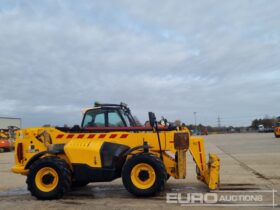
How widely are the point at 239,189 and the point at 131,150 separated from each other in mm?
2994

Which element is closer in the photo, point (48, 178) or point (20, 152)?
point (48, 178)

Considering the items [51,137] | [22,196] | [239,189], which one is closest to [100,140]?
[51,137]

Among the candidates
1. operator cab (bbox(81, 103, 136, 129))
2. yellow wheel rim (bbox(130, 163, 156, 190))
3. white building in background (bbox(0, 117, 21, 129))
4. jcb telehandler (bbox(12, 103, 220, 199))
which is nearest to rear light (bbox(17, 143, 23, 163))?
jcb telehandler (bbox(12, 103, 220, 199))

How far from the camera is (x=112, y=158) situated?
9.86m

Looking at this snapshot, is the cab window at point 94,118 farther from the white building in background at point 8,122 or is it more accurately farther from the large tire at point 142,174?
the white building in background at point 8,122

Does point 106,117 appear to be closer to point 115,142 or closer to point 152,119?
point 115,142

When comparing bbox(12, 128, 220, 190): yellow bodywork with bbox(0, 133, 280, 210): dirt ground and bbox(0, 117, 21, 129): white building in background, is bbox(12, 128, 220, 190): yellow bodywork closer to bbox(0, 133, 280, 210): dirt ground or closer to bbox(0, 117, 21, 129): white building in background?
bbox(0, 133, 280, 210): dirt ground

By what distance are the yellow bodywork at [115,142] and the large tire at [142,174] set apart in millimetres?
33

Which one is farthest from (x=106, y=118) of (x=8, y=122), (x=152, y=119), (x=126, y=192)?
(x=8, y=122)

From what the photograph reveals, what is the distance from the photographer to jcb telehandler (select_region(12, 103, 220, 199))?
31.2ft

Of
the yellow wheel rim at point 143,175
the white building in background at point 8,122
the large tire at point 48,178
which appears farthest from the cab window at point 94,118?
the white building in background at point 8,122

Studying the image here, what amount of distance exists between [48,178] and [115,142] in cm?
181

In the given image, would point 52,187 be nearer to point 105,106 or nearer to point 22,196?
point 22,196

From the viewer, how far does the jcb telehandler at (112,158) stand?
31.2 ft
